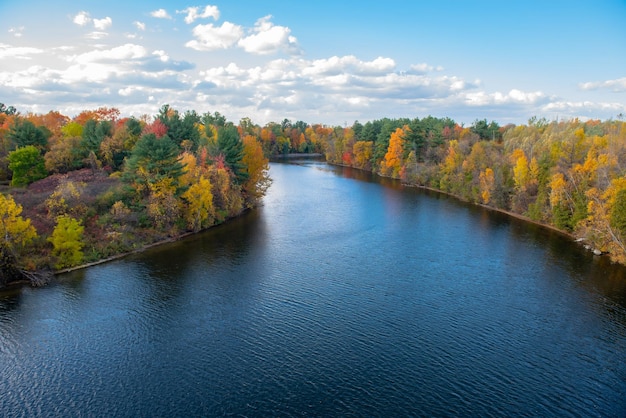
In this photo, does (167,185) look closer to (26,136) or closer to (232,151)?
(232,151)

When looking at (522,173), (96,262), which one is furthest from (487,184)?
(96,262)

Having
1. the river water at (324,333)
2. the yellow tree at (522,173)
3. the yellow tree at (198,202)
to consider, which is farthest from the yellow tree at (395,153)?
the yellow tree at (198,202)

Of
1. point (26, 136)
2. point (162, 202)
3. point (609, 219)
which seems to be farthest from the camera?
point (26, 136)

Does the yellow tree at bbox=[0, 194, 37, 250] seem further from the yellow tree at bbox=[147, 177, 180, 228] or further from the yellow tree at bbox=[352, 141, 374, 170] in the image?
the yellow tree at bbox=[352, 141, 374, 170]

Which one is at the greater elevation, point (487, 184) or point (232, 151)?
point (232, 151)

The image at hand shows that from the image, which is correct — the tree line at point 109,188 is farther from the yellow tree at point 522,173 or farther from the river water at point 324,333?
the yellow tree at point 522,173

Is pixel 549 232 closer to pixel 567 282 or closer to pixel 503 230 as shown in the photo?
pixel 503 230

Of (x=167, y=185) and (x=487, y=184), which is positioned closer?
(x=167, y=185)
